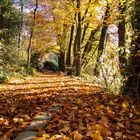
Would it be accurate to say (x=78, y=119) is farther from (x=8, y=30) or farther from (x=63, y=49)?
(x=63, y=49)

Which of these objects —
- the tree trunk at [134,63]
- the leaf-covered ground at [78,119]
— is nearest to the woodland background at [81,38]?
the tree trunk at [134,63]

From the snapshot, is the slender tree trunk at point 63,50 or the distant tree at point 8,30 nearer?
the distant tree at point 8,30

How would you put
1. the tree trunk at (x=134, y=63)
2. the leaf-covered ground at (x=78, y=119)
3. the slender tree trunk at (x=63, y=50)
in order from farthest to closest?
the slender tree trunk at (x=63, y=50), the tree trunk at (x=134, y=63), the leaf-covered ground at (x=78, y=119)

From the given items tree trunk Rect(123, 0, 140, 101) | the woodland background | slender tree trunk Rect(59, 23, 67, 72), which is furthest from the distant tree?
tree trunk Rect(123, 0, 140, 101)

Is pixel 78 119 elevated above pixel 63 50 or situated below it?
below

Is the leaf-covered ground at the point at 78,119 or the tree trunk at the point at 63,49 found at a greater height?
the tree trunk at the point at 63,49

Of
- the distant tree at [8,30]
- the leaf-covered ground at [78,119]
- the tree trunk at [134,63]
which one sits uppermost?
the distant tree at [8,30]

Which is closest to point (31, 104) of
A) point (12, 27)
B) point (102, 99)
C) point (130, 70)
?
point (102, 99)

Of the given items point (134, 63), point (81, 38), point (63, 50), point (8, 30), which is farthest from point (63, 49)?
point (134, 63)

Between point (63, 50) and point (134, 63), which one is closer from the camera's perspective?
point (134, 63)

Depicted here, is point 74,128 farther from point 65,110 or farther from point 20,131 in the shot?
point 65,110

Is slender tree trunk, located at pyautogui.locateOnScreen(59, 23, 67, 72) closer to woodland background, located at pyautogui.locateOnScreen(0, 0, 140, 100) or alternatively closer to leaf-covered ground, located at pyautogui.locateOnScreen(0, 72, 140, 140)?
woodland background, located at pyautogui.locateOnScreen(0, 0, 140, 100)

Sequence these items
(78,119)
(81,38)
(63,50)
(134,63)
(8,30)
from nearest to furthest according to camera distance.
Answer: (78,119) → (134,63) → (8,30) → (81,38) → (63,50)

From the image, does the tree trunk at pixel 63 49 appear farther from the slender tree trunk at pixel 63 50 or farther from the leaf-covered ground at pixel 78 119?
the leaf-covered ground at pixel 78 119
